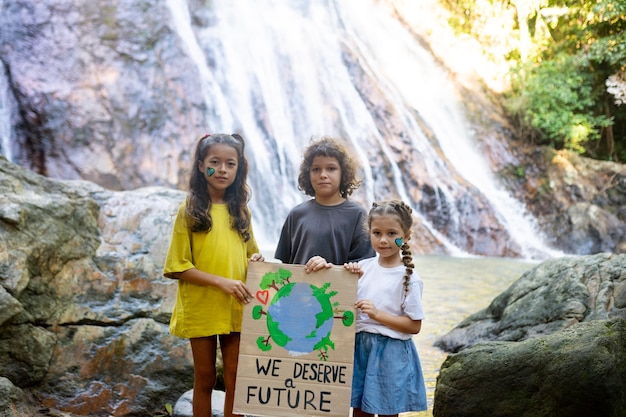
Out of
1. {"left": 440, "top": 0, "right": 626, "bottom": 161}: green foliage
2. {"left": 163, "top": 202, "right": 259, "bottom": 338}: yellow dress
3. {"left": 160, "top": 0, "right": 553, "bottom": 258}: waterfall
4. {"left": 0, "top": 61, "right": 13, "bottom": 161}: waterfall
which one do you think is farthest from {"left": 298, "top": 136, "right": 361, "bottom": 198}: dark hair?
{"left": 440, "top": 0, "right": 626, "bottom": 161}: green foliage

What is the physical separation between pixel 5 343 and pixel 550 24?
681 inches

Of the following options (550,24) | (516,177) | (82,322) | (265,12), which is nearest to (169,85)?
(265,12)

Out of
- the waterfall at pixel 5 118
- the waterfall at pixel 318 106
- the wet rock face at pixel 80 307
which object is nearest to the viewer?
the wet rock face at pixel 80 307

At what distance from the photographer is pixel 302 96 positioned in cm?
1266

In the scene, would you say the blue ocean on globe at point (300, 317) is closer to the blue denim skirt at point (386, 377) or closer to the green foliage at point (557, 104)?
the blue denim skirt at point (386, 377)

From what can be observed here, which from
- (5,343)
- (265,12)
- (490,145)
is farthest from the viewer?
(490,145)

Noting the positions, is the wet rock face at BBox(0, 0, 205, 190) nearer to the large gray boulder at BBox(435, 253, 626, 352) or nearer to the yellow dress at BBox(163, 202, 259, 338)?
the large gray boulder at BBox(435, 253, 626, 352)

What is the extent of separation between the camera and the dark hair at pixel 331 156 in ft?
8.52

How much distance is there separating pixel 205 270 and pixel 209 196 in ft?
1.10

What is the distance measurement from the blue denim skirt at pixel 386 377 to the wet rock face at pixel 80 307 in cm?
130

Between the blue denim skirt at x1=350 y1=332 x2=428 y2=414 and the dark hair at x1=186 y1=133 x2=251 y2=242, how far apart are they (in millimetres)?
746

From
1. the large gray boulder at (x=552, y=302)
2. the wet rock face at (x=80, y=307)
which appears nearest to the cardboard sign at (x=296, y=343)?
the wet rock face at (x=80, y=307)

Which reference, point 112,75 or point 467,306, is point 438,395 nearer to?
point 467,306

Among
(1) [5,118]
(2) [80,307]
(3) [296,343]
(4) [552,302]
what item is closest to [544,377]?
(3) [296,343]
